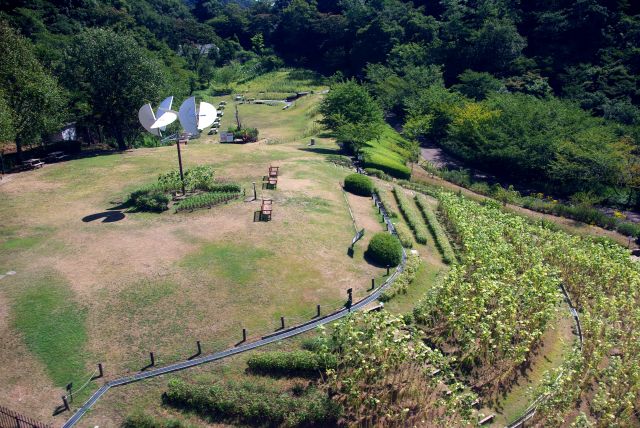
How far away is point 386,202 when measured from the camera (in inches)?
1485

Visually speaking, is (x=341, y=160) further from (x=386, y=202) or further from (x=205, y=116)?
(x=205, y=116)

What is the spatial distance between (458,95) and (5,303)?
63175 mm

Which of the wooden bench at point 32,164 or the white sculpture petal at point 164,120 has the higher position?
the white sculpture petal at point 164,120

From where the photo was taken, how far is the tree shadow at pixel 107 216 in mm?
30656

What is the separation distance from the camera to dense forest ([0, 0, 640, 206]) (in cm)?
4494

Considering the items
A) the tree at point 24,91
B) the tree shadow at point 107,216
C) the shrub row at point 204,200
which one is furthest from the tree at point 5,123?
the shrub row at point 204,200

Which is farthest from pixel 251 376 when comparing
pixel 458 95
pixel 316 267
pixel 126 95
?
pixel 458 95

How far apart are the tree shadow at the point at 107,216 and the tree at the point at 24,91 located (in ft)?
42.8

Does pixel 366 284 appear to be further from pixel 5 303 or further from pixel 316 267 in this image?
pixel 5 303

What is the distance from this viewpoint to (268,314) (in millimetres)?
22703

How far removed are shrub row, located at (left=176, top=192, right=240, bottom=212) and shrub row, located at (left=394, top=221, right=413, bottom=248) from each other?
12096mm

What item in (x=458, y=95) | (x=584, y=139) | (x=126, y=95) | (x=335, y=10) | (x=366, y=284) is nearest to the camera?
(x=366, y=284)

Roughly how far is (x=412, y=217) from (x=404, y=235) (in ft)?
12.1

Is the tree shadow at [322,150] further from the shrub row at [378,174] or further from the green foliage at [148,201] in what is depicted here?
the green foliage at [148,201]
